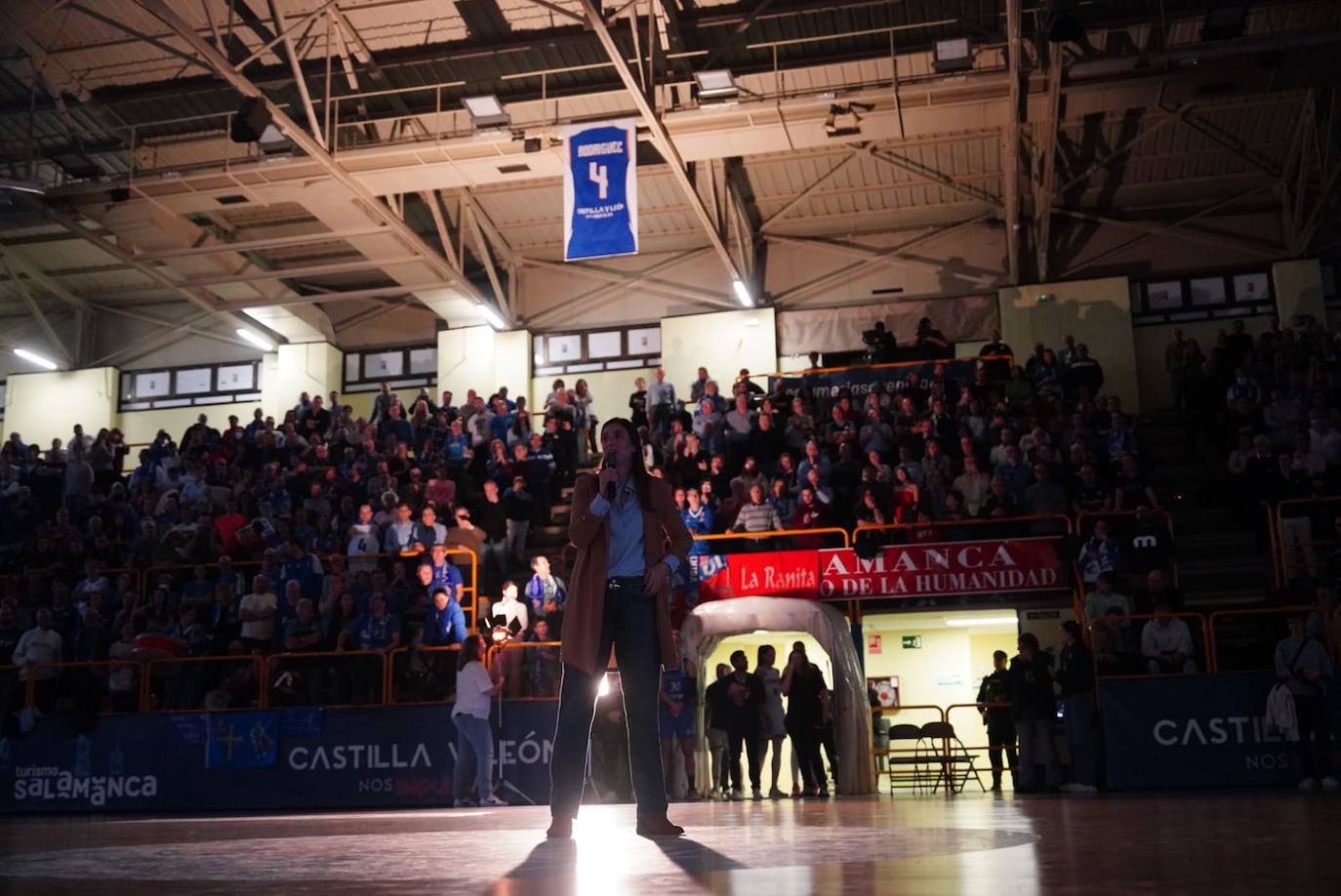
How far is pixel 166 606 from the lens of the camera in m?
16.8

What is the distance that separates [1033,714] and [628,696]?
9.18m

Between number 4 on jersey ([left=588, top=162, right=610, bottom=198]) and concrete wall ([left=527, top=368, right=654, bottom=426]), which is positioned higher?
number 4 on jersey ([left=588, top=162, right=610, bottom=198])

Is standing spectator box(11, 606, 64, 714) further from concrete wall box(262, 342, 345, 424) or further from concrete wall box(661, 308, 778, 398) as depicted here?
concrete wall box(661, 308, 778, 398)

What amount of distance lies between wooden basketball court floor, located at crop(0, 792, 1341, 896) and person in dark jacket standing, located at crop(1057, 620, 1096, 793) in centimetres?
726

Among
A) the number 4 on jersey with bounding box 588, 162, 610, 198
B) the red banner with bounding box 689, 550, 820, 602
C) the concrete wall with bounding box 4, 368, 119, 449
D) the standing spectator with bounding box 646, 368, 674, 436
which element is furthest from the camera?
the concrete wall with bounding box 4, 368, 119, 449

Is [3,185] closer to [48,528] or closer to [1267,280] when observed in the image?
[48,528]

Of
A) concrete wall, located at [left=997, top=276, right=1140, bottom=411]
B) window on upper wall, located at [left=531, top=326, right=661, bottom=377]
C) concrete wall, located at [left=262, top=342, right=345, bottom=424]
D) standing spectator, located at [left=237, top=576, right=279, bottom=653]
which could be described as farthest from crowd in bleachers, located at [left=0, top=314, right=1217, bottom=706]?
concrete wall, located at [left=262, top=342, right=345, bottom=424]

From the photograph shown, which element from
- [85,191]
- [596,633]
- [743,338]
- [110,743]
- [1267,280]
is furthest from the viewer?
[743,338]

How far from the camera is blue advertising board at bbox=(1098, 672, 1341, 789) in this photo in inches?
500

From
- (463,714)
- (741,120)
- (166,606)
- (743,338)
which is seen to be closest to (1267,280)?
(743,338)

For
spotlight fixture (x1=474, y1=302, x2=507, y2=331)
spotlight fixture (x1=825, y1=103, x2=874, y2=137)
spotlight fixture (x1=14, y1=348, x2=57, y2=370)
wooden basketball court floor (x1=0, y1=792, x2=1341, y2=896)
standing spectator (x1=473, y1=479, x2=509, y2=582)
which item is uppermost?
spotlight fixture (x1=825, y1=103, x2=874, y2=137)

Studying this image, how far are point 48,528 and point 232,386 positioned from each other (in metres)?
10.2

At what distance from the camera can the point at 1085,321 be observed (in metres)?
25.7

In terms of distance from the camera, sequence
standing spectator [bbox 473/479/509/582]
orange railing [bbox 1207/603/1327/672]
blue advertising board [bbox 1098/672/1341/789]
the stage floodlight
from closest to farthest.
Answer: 1. orange railing [bbox 1207/603/1327/672]
2. blue advertising board [bbox 1098/672/1341/789]
3. standing spectator [bbox 473/479/509/582]
4. the stage floodlight
